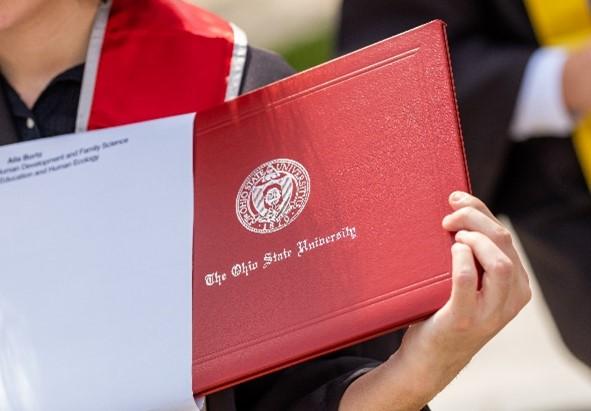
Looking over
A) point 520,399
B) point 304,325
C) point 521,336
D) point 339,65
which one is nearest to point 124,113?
point 339,65

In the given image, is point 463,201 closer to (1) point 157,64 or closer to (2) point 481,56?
(1) point 157,64

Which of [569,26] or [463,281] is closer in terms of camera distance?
[463,281]

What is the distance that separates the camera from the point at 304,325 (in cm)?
159

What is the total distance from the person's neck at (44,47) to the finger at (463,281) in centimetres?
66

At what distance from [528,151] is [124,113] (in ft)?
3.01

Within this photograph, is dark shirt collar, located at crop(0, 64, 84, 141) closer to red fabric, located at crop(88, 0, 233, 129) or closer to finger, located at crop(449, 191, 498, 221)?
red fabric, located at crop(88, 0, 233, 129)

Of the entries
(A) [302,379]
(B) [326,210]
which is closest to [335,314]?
(B) [326,210]

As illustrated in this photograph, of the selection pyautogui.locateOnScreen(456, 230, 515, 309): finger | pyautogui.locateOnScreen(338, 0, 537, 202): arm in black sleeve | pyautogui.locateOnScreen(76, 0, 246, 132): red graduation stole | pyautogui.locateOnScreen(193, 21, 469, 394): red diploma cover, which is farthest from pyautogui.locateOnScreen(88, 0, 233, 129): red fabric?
pyautogui.locateOnScreen(338, 0, 537, 202): arm in black sleeve

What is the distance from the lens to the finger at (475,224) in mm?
1523

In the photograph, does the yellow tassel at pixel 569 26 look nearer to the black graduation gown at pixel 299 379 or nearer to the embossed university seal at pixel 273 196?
the black graduation gown at pixel 299 379

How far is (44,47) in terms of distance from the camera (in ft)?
6.30

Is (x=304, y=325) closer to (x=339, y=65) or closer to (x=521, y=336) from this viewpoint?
(x=339, y=65)

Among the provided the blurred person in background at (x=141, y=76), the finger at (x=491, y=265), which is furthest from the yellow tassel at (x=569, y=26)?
the finger at (x=491, y=265)

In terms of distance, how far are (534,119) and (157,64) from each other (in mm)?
821
